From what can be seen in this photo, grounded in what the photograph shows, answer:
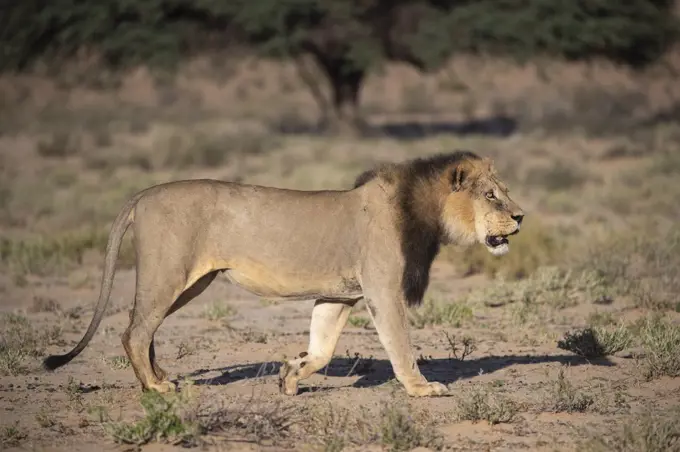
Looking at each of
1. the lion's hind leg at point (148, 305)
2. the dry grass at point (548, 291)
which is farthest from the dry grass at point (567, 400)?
the dry grass at point (548, 291)

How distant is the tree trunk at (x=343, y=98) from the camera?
98.9 ft

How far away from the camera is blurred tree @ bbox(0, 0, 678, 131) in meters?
27.7

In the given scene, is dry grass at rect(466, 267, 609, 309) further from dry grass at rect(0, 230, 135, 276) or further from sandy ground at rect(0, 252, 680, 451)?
dry grass at rect(0, 230, 135, 276)

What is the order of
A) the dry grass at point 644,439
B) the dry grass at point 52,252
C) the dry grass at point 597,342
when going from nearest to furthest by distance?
the dry grass at point 644,439 → the dry grass at point 597,342 → the dry grass at point 52,252

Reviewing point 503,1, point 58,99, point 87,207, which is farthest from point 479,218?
point 58,99

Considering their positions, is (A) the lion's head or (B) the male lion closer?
(B) the male lion

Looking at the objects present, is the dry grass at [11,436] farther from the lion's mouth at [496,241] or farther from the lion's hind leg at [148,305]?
the lion's mouth at [496,241]

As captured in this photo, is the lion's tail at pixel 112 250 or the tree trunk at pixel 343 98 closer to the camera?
the lion's tail at pixel 112 250

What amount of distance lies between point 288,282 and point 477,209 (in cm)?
146

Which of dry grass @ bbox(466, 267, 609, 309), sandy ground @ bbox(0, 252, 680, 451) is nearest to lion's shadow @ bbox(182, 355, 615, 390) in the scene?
sandy ground @ bbox(0, 252, 680, 451)

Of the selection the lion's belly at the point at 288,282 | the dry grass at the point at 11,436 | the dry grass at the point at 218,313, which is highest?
the lion's belly at the point at 288,282

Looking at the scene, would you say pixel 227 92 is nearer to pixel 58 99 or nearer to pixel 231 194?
pixel 58 99

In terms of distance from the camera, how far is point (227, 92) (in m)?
54.1

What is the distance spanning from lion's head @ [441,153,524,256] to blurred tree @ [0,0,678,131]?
64.0ft
